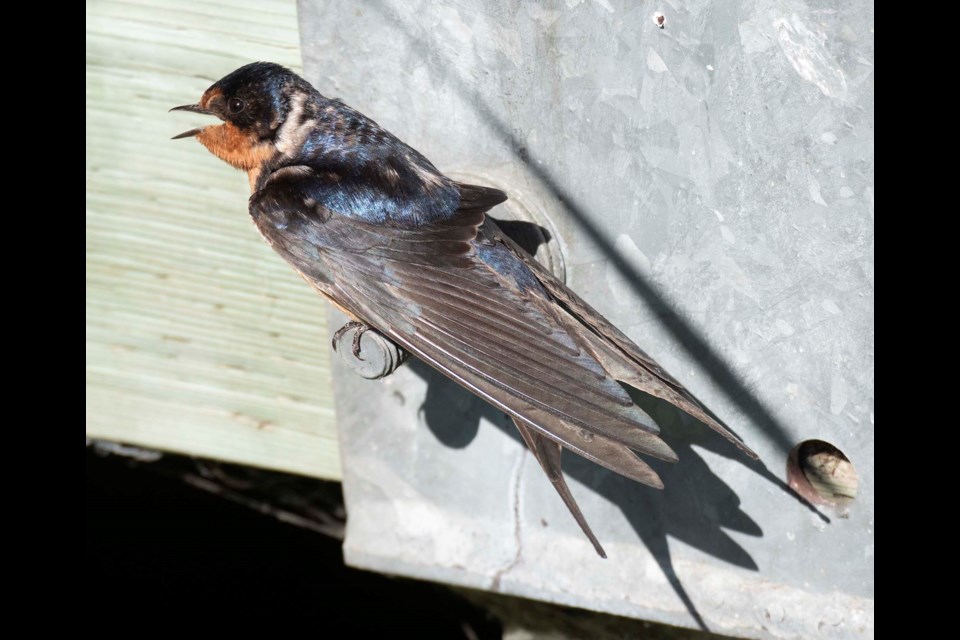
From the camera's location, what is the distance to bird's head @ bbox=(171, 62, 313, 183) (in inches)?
70.6

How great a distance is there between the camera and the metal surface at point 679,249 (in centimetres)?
154

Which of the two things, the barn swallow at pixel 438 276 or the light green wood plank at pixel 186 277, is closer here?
the barn swallow at pixel 438 276

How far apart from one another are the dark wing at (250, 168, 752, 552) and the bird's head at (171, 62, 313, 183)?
123mm

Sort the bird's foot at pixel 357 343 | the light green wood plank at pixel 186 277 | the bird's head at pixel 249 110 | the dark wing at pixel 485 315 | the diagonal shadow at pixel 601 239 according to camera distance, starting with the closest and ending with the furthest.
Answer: the dark wing at pixel 485 315 < the bird's foot at pixel 357 343 < the diagonal shadow at pixel 601 239 < the bird's head at pixel 249 110 < the light green wood plank at pixel 186 277

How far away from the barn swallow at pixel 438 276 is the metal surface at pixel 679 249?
0.34 ft

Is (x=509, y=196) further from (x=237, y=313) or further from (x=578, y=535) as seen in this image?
(x=237, y=313)

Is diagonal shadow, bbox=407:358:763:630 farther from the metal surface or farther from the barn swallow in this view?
the barn swallow

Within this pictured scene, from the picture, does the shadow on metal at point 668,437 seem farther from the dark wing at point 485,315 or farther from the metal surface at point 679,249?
the dark wing at point 485,315

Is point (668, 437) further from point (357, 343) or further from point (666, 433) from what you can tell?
point (357, 343)

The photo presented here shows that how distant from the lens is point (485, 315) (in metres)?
1.56

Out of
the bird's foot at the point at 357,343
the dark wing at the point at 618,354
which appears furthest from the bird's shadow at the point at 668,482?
the bird's foot at the point at 357,343

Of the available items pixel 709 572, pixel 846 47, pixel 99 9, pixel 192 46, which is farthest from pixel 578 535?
pixel 99 9

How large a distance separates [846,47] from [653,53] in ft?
0.82

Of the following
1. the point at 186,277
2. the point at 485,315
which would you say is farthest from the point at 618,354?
the point at 186,277
